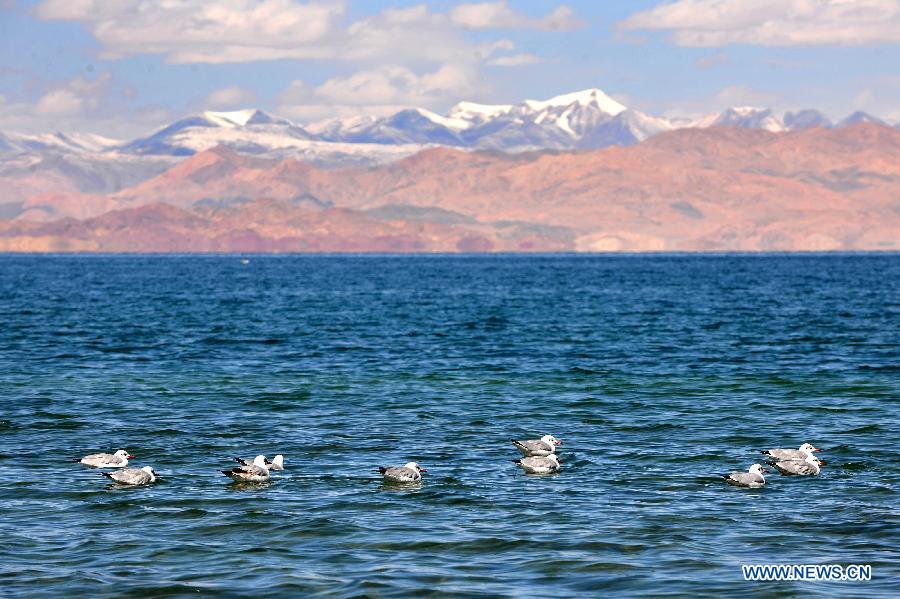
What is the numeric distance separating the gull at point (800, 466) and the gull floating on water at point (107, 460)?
14356mm

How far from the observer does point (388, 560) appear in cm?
2077

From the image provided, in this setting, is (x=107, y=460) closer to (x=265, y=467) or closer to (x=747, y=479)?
(x=265, y=467)

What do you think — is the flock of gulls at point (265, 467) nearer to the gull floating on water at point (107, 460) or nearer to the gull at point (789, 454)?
the gull floating on water at point (107, 460)

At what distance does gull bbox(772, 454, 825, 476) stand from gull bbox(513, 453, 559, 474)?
192 inches

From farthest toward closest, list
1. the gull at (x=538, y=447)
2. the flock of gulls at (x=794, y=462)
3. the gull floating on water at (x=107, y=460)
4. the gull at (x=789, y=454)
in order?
the gull at (x=538, y=447)
the gull floating on water at (x=107, y=460)
the gull at (x=789, y=454)
the flock of gulls at (x=794, y=462)

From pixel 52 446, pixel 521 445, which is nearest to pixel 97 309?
pixel 52 446

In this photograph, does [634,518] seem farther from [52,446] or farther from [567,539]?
[52,446]

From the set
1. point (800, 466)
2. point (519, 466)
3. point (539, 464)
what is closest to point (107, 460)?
point (519, 466)

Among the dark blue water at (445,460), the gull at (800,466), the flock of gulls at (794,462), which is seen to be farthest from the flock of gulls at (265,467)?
the gull at (800,466)

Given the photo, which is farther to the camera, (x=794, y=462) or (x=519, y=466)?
(x=519, y=466)

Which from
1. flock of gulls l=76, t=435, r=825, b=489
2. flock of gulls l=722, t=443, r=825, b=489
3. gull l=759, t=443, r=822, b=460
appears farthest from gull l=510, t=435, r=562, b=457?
gull l=759, t=443, r=822, b=460

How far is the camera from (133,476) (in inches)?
1026

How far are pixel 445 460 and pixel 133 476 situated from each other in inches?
291

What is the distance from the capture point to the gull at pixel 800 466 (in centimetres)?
2717
